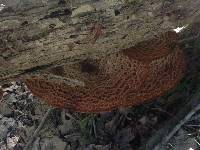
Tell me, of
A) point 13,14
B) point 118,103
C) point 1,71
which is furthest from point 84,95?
point 13,14

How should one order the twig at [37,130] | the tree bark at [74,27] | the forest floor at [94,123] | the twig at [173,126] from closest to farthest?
1. the tree bark at [74,27]
2. the twig at [173,126]
3. the forest floor at [94,123]
4. the twig at [37,130]

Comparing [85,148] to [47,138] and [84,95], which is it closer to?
[47,138]

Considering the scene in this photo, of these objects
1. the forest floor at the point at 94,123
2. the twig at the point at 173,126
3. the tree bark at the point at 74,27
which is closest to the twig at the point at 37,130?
the forest floor at the point at 94,123

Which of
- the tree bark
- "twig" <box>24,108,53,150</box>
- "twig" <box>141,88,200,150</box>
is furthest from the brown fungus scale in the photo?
"twig" <box>24,108,53,150</box>

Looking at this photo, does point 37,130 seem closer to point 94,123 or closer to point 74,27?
point 94,123

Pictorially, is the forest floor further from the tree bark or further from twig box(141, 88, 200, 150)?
the tree bark

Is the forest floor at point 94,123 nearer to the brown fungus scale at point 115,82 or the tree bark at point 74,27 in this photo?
the brown fungus scale at point 115,82
